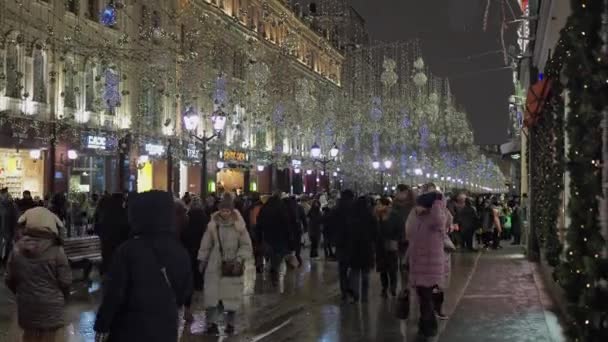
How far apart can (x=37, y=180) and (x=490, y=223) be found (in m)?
17.2

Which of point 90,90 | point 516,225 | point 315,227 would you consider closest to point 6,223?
point 315,227

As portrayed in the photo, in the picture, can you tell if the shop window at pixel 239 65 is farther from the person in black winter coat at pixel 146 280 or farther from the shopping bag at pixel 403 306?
the person in black winter coat at pixel 146 280

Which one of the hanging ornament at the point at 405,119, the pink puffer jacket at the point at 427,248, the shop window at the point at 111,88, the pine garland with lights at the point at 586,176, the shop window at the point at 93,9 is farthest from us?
the hanging ornament at the point at 405,119

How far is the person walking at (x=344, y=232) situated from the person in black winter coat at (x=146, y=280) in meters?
8.11

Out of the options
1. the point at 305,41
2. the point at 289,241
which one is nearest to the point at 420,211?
the point at 289,241

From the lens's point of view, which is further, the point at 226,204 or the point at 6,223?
the point at 6,223

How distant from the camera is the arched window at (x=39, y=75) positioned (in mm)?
30028

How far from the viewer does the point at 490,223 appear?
2730 cm

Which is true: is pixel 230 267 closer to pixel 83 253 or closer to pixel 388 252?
pixel 388 252

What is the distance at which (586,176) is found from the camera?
5.70 meters

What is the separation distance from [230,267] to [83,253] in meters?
7.46

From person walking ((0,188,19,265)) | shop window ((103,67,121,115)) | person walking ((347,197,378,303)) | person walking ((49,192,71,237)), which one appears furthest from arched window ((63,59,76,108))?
person walking ((347,197,378,303))

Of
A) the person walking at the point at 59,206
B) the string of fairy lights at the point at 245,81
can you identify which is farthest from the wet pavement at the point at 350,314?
the string of fairy lights at the point at 245,81

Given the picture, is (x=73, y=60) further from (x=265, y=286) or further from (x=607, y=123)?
(x=607, y=123)
